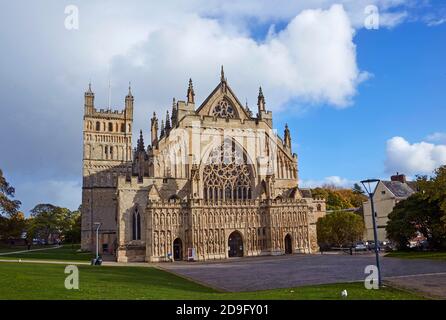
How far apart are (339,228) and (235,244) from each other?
19554mm

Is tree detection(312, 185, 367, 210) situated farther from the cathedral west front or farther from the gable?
the gable

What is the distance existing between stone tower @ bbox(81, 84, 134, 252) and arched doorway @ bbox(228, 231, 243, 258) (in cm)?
2785

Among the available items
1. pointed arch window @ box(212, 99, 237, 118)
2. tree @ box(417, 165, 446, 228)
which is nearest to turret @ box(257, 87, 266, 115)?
pointed arch window @ box(212, 99, 237, 118)

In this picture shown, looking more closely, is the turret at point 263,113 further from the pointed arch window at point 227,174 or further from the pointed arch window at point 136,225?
the pointed arch window at point 136,225

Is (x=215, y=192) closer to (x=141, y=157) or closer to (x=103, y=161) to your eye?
(x=141, y=157)

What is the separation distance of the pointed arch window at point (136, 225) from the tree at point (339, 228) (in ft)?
101

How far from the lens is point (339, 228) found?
66250 millimetres

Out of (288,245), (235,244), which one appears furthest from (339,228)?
(235,244)

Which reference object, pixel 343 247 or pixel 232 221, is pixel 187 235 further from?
pixel 343 247

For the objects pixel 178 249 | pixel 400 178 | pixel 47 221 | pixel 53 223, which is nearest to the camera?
pixel 178 249

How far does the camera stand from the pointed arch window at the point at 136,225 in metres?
52.4

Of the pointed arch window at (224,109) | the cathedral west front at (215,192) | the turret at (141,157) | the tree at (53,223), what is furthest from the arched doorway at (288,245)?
the tree at (53,223)
